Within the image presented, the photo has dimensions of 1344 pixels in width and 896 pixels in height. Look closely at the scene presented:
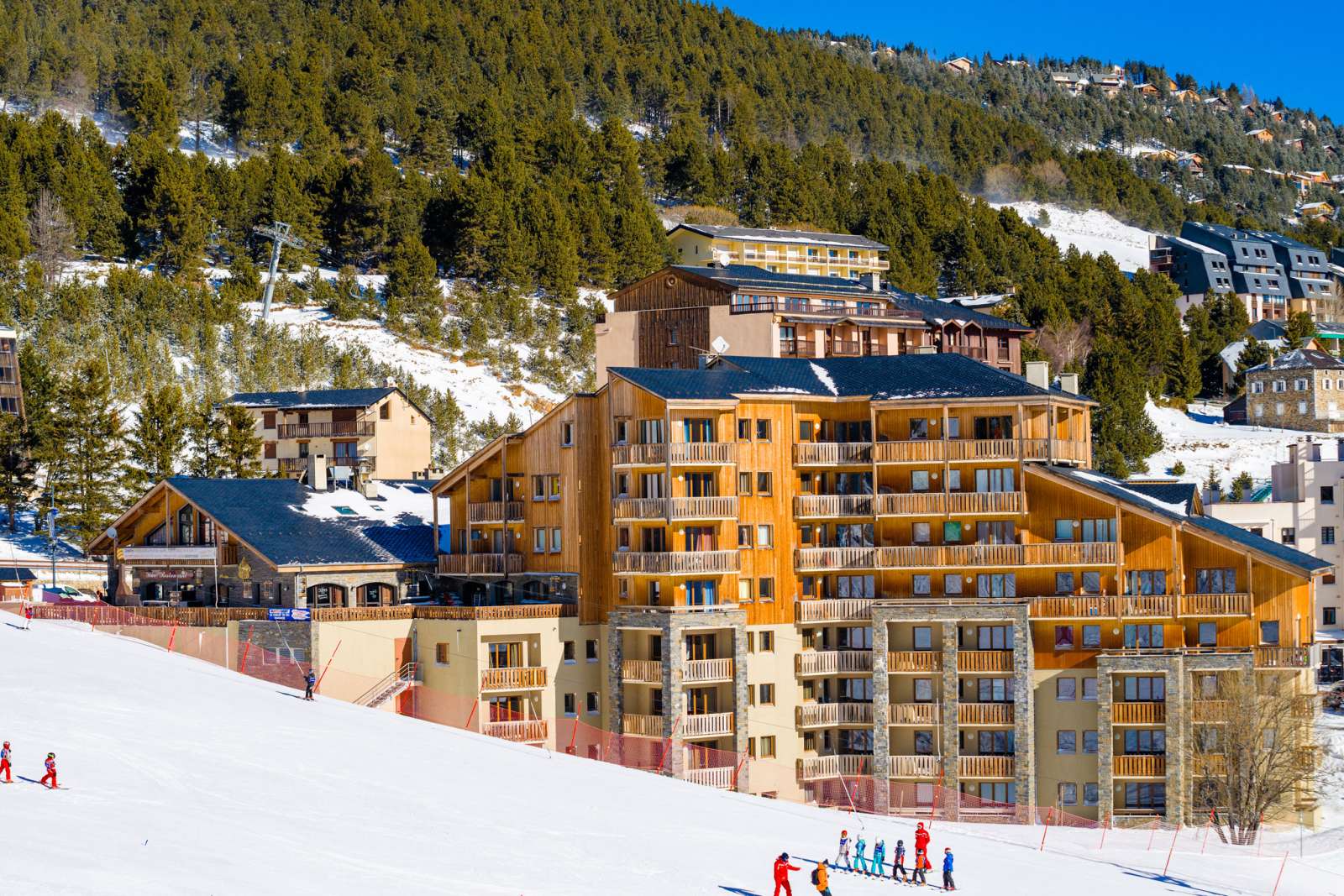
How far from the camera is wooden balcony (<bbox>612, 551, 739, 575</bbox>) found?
68.6 m

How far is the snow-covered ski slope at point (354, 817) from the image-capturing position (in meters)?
39.3

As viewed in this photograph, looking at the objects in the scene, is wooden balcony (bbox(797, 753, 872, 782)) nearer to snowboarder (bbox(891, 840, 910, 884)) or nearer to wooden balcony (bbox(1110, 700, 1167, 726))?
wooden balcony (bbox(1110, 700, 1167, 726))

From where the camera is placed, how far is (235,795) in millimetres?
45406

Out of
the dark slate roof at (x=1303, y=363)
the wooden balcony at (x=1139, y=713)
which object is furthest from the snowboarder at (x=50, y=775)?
the dark slate roof at (x=1303, y=363)

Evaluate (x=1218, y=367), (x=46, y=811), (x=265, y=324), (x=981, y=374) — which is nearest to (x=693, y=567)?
(x=981, y=374)

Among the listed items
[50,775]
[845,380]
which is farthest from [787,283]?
[50,775]

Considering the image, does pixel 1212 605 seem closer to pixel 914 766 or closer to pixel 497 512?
pixel 914 766

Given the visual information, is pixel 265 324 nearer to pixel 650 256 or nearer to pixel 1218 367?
pixel 650 256

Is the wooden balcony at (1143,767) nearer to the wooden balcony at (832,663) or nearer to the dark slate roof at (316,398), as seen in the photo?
the wooden balcony at (832,663)

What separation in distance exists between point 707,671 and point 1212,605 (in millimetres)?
17862

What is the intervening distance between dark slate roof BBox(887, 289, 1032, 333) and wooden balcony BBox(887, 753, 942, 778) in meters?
46.0

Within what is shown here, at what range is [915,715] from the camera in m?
70.0

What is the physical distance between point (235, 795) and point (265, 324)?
8685cm

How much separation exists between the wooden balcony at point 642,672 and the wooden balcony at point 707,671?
101 centimetres
